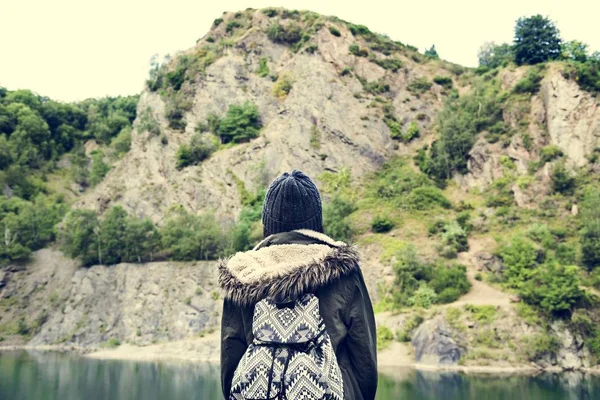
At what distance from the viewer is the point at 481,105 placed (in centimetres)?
5778

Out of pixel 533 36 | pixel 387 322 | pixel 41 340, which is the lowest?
pixel 41 340

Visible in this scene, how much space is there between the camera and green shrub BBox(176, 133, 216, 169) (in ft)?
206

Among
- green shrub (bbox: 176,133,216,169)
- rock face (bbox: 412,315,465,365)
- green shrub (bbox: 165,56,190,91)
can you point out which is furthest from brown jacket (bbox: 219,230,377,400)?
green shrub (bbox: 165,56,190,91)

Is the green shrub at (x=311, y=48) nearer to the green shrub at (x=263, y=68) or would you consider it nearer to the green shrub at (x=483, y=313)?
the green shrub at (x=263, y=68)

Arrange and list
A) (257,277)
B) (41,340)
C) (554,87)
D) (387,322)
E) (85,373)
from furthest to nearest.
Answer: (554,87) → (41,340) → (387,322) → (85,373) → (257,277)

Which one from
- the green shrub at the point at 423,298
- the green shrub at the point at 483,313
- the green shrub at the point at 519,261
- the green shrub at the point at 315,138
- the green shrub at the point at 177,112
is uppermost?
the green shrub at the point at 177,112

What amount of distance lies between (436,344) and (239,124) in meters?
36.2

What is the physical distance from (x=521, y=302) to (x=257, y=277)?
122 ft

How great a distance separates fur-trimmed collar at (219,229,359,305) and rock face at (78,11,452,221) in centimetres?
5414

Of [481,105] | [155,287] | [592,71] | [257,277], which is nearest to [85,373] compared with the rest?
[155,287]

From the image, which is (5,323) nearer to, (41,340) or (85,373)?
(41,340)

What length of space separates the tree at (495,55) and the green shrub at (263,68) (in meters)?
27.1

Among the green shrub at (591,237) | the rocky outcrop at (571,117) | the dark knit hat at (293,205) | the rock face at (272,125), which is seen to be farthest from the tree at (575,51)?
the dark knit hat at (293,205)

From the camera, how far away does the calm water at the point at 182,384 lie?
2406cm
